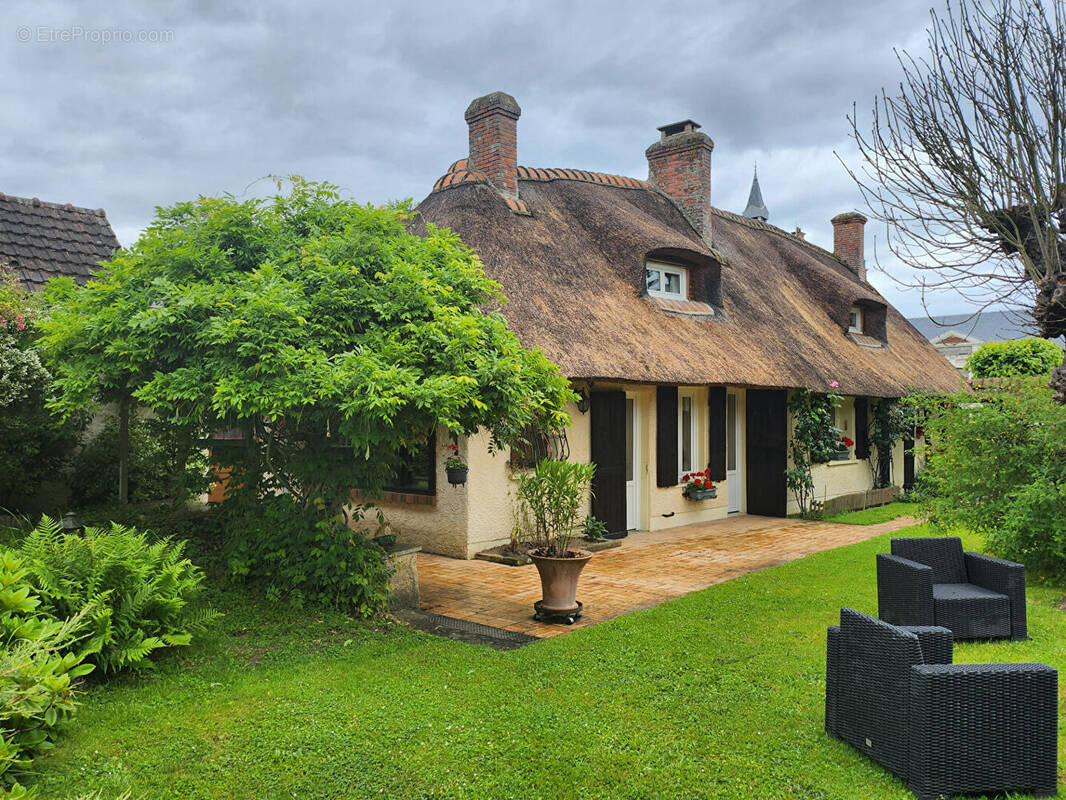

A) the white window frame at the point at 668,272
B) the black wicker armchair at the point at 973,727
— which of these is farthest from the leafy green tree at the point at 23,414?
the white window frame at the point at 668,272

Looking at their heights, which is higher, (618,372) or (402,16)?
(402,16)

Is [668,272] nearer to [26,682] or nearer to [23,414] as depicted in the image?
[23,414]

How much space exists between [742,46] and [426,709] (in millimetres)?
7784

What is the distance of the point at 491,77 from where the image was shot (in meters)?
11.6

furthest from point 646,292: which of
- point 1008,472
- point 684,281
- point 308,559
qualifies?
point 308,559

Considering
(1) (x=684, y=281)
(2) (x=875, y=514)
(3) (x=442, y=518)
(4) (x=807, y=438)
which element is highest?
(1) (x=684, y=281)

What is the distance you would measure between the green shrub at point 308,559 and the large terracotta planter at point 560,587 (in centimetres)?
133

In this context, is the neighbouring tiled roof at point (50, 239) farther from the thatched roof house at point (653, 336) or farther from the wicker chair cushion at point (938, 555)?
the wicker chair cushion at point (938, 555)

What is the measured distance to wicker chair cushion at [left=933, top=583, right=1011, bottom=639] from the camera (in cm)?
543

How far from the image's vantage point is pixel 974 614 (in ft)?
17.9

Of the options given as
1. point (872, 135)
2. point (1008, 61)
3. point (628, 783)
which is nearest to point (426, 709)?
point (628, 783)

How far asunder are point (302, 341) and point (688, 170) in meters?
11.1

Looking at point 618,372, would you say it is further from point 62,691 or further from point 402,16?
point 62,691

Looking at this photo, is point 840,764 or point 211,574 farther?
point 211,574
